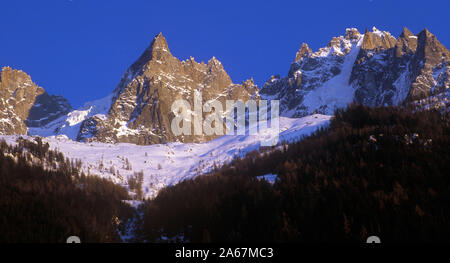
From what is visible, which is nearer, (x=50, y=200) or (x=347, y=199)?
(x=347, y=199)

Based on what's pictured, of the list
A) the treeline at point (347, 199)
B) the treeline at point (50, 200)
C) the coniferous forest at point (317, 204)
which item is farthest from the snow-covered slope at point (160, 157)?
the treeline at point (347, 199)

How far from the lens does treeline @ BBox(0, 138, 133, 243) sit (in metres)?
31.2

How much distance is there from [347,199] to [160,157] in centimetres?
9571

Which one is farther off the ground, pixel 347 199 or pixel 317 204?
pixel 347 199

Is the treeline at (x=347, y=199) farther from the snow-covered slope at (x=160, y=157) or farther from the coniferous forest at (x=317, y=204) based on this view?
the snow-covered slope at (x=160, y=157)

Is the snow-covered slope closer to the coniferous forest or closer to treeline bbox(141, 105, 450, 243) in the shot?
the coniferous forest

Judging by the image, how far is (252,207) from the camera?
1395 inches

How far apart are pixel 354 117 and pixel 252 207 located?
38.4 m

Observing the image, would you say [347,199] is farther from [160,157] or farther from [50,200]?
[160,157]


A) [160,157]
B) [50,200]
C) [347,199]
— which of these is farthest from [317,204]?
[160,157]

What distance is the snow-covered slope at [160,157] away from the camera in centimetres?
8988

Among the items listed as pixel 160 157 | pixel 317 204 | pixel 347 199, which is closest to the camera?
pixel 347 199

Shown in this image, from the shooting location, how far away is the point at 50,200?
4312 cm

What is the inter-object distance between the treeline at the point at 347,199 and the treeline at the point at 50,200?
23.0 feet
